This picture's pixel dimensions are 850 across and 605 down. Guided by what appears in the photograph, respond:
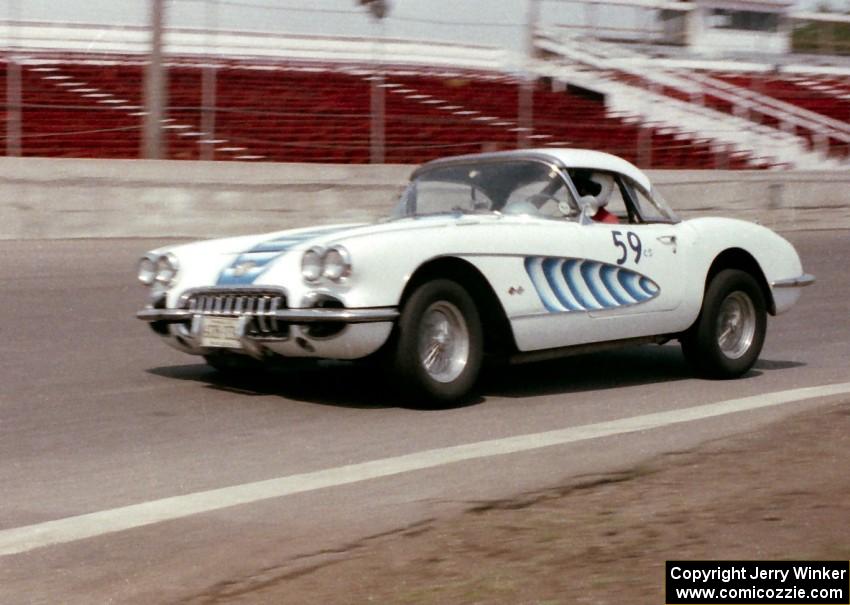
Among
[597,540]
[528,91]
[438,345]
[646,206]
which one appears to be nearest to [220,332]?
[438,345]

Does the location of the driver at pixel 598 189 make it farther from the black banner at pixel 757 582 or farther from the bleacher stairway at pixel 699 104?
the bleacher stairway at pixel 699 104

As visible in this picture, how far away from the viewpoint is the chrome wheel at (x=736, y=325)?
8.43 metres

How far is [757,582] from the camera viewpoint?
150 inches

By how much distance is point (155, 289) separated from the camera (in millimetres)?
7418

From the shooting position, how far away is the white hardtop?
26.1 feet

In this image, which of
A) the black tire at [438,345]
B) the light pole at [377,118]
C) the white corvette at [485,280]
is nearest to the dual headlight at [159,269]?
the white corvette at [485,280]

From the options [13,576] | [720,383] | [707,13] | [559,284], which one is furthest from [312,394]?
[707,13]

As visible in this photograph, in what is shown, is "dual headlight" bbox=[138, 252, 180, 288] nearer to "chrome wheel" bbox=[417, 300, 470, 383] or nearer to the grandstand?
"chrome wheel" bbox=[417, 300, 470, 383]

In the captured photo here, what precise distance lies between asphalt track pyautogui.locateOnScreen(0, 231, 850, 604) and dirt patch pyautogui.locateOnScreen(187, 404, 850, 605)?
18cm

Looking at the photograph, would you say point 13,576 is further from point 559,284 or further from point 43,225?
point 43,225

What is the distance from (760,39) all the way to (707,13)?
8.87m

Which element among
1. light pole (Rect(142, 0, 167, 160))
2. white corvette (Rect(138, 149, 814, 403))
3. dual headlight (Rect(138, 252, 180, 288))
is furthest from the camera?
light pole (Rect(142, 0, 167, 160))

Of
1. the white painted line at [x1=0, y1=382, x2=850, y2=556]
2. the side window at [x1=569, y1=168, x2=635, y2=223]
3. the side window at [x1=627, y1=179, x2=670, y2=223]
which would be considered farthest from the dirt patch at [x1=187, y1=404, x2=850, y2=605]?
the side window at [x1=627, y1=179, x2=670, y2=223]

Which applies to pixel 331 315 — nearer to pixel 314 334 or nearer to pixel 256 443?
pixel 314 334
